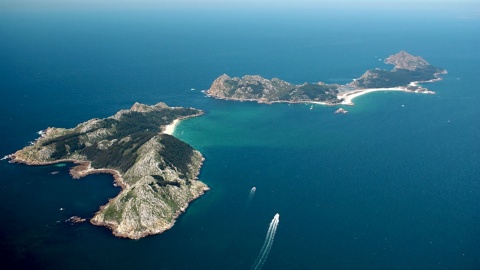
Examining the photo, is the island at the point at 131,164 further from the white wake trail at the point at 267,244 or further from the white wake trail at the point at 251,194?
the white wake trail at the point at 267,244

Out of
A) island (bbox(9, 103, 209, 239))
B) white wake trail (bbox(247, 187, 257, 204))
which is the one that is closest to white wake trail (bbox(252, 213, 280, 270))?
white wake trail (bbox(247, 187, 257, 204))

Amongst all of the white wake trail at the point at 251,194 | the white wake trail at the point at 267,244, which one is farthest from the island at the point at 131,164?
the white wake trail at the point at 267,244

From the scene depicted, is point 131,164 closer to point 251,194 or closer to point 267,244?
point 251,194

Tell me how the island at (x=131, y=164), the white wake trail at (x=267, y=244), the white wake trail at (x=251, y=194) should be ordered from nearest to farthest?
the white wake trail at (x=267, y=244) → the island at (x=131, y=164) → the white wake trail at (x=251, y=194)

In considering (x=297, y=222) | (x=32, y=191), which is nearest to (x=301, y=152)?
(x=297, y=222)

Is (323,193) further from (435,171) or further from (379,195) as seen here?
(435,171)

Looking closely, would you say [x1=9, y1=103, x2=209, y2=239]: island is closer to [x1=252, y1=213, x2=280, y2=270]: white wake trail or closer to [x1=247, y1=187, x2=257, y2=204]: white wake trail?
[x1=247, y1=187, x2=257, y2=204]: white wake trail
